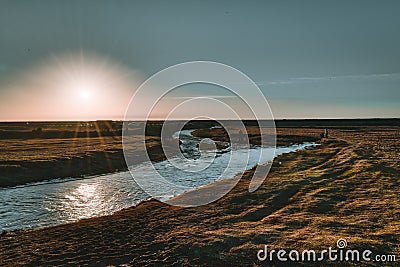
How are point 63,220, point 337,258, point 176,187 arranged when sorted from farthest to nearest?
point 176,187 < point 63,220 < point 337,258

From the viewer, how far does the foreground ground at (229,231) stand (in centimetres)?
995

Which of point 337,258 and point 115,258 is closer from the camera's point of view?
point 337,258

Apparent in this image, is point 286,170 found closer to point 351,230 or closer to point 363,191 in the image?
point 363,191

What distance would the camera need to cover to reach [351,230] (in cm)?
1112

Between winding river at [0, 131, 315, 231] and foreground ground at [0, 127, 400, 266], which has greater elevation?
foreground ground at [0, 127, 400, 266]

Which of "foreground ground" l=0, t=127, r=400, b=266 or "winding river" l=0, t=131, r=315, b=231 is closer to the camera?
"foreground ground" l=0, t=127, r=400, b=266

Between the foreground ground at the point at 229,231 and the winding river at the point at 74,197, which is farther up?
the foreground ground at the point at 229,231

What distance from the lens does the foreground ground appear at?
9.95 meters

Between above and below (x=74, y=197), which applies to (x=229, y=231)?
above

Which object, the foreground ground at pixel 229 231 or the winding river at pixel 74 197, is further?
the winding river at pixel 74 197

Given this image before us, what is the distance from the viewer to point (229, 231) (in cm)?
1188

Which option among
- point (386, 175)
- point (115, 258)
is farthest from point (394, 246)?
point (386, 175)

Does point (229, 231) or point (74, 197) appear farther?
point (74, 197)

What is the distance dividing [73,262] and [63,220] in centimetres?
635
